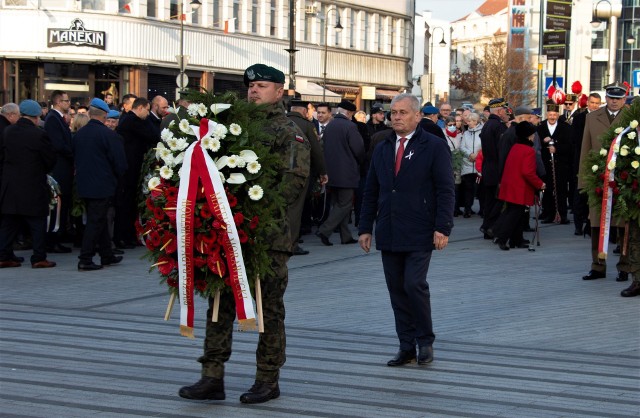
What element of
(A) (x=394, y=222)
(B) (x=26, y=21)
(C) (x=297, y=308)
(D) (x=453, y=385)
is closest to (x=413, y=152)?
(A) (x=394, y=222)

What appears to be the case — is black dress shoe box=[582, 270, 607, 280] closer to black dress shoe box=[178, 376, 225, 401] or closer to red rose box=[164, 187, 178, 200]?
black dress shoe box=[178, 376, 225, 401]

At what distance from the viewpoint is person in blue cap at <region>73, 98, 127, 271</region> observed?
1384 centimetres

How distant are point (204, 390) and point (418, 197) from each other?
91.7 inches

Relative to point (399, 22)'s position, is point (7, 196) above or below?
below

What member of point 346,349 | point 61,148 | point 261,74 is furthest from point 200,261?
point 61,148

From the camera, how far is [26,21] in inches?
1812

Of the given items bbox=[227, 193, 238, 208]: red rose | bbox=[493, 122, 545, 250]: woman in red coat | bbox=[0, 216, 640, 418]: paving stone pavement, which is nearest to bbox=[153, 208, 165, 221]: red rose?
bbox=[227, 193, 238, 208]: red rose

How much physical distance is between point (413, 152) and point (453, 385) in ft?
5.76

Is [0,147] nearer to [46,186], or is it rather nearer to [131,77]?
[46,186]

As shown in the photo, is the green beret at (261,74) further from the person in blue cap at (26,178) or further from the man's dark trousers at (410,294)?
the person in blue cap at (26,178)

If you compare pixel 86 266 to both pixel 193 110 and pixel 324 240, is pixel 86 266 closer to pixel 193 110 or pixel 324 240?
Result: pixel 324 240

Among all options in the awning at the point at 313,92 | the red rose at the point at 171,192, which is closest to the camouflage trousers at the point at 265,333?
the red rose at the point at 171,192

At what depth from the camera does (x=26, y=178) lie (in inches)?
549

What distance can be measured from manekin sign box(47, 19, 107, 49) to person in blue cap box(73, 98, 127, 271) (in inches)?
1303
